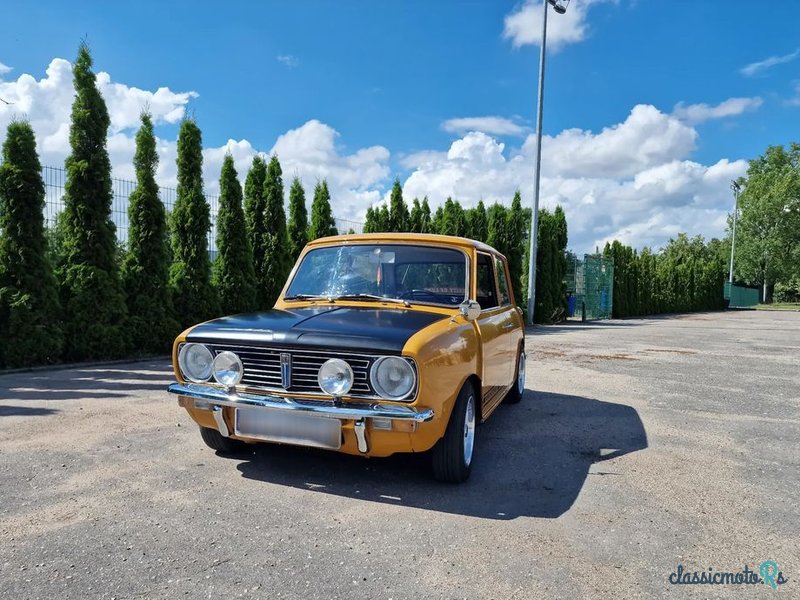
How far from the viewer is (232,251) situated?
1180 centimetres

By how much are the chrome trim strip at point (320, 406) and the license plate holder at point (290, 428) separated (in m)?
0.06

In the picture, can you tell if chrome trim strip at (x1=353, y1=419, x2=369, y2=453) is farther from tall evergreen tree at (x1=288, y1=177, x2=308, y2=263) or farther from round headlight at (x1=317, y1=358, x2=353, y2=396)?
tall evergreen tree at (x1=288, y1=177, x2=308, y2=263)

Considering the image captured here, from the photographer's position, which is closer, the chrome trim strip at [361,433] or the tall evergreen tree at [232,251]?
the chrome trim strip at [361,433]

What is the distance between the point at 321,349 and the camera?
3.38 metres

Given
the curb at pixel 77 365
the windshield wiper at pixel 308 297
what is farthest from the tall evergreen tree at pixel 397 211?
the windshield wiper at pixel 308 297

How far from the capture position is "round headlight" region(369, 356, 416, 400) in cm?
330

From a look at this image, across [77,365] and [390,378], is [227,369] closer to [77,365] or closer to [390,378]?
[390,378]

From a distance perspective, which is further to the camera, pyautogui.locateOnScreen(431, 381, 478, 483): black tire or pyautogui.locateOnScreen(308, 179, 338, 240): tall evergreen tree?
pyautogui.locateOnScreen(308, 179, 338, 240): tall evergreen tree

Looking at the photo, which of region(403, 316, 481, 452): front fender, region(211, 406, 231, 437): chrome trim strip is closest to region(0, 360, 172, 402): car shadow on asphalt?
region(211, 406, 231, 437): chrome trim strip

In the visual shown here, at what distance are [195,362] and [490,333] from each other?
7.39 feet

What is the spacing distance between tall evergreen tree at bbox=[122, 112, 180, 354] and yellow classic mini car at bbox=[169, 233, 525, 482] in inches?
250

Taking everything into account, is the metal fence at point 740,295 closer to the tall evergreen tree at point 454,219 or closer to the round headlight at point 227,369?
the tall evergreen tree at point 454,219

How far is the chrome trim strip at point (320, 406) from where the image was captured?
128 inches

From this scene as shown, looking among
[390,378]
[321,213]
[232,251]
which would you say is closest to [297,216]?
[321,213]
